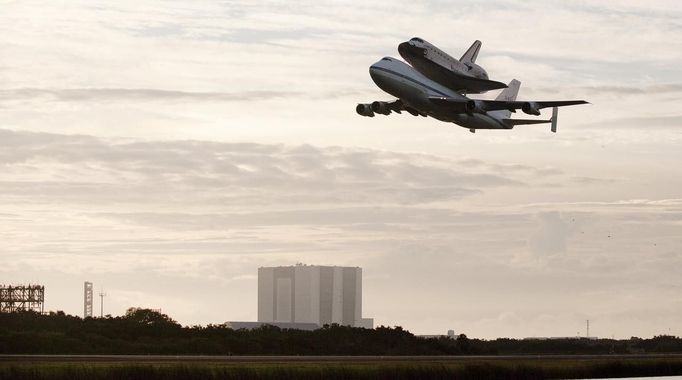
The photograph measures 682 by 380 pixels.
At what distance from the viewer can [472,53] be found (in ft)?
481

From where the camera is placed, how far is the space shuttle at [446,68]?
429 ft

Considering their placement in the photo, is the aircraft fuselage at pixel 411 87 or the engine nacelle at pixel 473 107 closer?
Answer: the aircraft fuselage at pixel 411 87

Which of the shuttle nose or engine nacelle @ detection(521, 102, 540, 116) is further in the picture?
the shuttle nose

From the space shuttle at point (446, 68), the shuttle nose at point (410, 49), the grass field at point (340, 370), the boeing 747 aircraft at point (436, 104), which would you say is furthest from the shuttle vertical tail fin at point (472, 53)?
the grass field at point (340, 370)

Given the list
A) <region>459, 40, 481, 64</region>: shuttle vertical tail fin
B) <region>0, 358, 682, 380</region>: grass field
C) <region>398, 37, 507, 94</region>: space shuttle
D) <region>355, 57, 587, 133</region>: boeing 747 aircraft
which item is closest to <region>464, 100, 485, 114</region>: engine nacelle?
<region>355, 57, 587, 133</region>: boeing 747 aircraft

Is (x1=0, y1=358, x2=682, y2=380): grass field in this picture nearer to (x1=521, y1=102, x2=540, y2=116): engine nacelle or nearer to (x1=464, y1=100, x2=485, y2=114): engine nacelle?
(x1=464, y1=100, x2=485, y2=114): engine nacelle

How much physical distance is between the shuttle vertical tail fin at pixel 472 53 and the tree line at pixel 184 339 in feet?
134

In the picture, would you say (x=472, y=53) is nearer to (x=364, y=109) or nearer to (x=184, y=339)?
(x=364, y=109)

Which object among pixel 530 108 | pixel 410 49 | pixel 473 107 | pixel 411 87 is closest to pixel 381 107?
pixel 410 49

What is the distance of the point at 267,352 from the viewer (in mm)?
151375

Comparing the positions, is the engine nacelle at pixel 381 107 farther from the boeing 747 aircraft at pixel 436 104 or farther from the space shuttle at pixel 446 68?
the space shuttle at pixel 446 68

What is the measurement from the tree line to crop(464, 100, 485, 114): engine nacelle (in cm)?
3974

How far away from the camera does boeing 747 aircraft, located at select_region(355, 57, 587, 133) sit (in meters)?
121

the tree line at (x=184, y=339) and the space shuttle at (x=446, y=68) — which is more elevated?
the space shuttle at (x=446, y=68)
